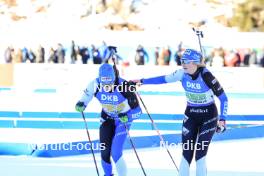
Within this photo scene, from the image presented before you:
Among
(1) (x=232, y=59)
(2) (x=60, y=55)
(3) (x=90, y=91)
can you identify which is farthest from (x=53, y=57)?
(3) (x=90, y=91)

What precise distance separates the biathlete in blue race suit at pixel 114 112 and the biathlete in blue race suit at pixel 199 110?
0.54 metres

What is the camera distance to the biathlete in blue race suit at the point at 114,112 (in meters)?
5.91

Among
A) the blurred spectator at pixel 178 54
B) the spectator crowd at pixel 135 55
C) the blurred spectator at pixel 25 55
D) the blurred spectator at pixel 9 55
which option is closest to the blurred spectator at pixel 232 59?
the spectator crowd at pixel 135 55

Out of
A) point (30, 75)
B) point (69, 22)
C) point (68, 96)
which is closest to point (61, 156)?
point (68, 96)

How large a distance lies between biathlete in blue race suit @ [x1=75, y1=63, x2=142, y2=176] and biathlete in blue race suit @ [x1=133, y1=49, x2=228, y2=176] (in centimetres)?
54

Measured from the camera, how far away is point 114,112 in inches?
235

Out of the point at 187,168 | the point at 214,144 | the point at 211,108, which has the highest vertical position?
the point at 211,108

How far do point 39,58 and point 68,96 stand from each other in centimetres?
221

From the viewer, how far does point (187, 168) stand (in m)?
5.82

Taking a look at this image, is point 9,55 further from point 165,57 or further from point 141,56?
point 165,57

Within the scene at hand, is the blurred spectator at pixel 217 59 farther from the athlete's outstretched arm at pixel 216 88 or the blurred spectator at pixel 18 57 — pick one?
the athlete's outstretched arm at pixel 216 88

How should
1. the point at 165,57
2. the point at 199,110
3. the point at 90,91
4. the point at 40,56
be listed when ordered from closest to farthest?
the point at 199,110
the point at 90,91
the point at 165,57
the point at 40,56

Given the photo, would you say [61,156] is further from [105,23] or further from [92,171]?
[105,23]

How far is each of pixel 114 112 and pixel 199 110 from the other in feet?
2.61
